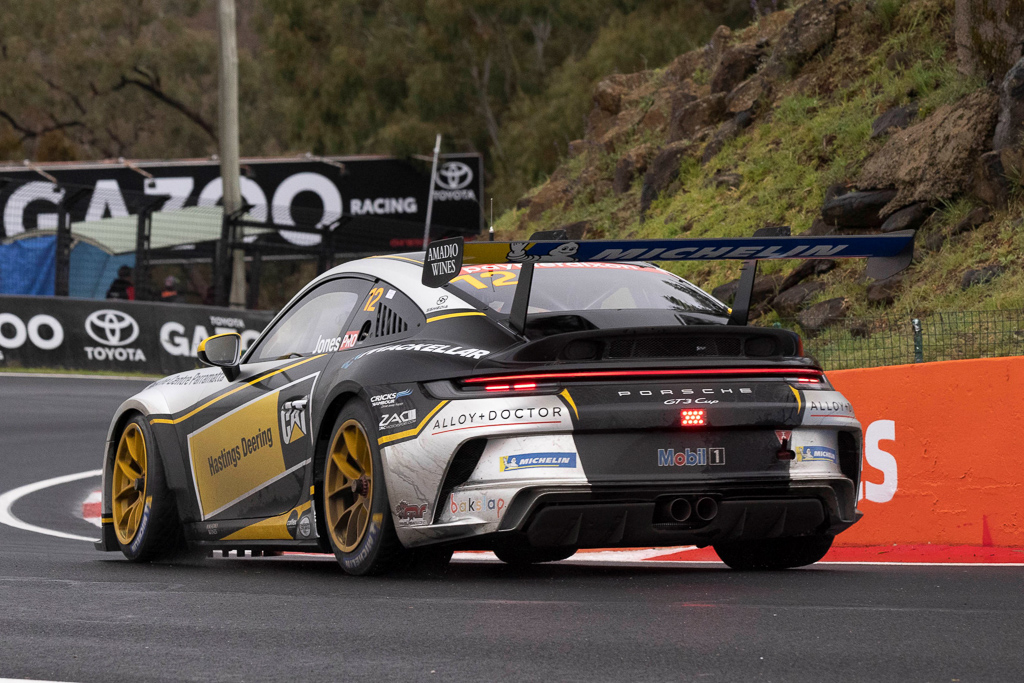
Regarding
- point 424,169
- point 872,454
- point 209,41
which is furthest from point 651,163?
point 209,41

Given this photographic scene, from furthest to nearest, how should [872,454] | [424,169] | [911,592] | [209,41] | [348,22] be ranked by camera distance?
[209,41] → [348,22] → [424,169] → [872,454] → [911,592]

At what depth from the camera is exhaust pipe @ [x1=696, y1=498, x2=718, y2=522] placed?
5.44 m

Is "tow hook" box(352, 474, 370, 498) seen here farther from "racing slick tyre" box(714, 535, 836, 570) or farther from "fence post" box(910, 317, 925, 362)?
"fence post" box(910, 317, 925, 362)

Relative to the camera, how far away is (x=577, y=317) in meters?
5.69

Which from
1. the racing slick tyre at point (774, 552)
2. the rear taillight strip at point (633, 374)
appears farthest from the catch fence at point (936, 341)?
the rear taillight strip at point (633, 374)

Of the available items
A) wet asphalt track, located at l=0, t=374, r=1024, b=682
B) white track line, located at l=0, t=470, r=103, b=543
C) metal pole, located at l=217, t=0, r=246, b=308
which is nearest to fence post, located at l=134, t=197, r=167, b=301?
metal pole, located at l=217, t=0, r=246, b=308

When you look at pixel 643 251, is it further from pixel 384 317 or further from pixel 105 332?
pixel 105 332

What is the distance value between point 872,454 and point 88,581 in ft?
14.0

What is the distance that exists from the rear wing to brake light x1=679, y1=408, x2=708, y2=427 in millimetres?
597

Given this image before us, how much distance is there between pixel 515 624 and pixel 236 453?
2561 mm

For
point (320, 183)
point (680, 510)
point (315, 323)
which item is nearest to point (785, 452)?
point (680, 510)

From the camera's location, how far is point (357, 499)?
583cm

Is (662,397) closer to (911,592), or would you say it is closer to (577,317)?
(577,317)

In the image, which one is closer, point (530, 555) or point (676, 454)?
point (676, 454)
